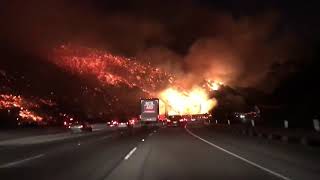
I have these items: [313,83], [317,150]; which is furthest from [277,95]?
[317,150]

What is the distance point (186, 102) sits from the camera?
104 metres

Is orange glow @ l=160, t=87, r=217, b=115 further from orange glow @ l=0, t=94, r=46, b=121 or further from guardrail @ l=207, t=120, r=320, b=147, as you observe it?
guardrail @ l=207, t=120, r=320, b=147

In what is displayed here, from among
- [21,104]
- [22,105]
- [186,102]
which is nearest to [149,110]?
[186,102]

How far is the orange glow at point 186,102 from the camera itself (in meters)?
97.6

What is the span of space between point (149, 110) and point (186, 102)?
99.5 feet

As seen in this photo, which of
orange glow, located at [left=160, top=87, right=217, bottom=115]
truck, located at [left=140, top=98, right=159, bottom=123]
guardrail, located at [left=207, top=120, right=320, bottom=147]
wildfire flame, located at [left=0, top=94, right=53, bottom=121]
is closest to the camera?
guardrail, located at [left=207, top=120, right=320, bottom=147]

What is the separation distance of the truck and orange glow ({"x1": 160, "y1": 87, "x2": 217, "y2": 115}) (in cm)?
2301

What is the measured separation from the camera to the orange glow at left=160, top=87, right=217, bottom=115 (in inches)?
3844

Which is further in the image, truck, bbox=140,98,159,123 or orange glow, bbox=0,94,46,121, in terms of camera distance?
orange glow, bbox=0,94,46,121

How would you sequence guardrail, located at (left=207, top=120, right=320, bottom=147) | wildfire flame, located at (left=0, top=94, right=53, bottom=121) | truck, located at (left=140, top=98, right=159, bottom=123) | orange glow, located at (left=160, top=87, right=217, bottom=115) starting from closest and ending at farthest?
guardrail, located at (left=207, top=120, right=320, bottom=147), truck, located at (left=140, top=98, right=159, bottom=123), orange glow, located at (left=160, top=87, right=217, bottom=115), wildfire flame, located at (left=0, top=94, right=53, bottom=121)

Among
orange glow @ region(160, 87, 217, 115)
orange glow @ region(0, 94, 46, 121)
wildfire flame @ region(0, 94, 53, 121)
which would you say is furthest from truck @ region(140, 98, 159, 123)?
wildfire flame @ region(0, 94, 53, 121)

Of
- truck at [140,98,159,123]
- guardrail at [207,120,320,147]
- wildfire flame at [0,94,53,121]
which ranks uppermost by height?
wildfire flame at [0,94,53,121]

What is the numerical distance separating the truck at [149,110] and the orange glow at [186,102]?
23010 mm

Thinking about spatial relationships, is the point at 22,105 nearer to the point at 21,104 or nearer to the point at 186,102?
the point at 21,104
